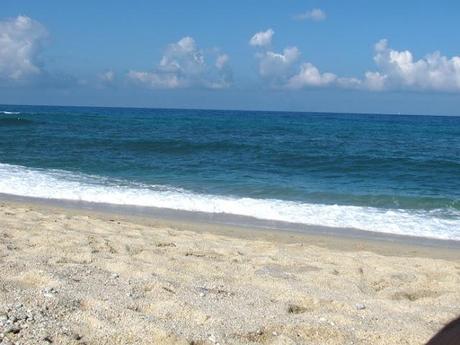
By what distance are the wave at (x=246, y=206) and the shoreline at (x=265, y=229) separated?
15.0 inches

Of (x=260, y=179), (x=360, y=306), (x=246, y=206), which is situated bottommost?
(x=260, y=179)

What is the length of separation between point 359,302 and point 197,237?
335 centimetres

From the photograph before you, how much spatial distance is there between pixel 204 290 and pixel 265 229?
15.2ft

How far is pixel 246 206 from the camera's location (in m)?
11.5

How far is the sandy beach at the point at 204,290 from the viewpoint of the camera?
156 inches

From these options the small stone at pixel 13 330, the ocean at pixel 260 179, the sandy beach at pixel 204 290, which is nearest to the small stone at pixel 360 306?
the sandy beach at pixel 204 290

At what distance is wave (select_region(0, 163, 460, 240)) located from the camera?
33.4 feet

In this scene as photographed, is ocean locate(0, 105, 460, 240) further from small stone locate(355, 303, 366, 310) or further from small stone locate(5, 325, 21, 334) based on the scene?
small stone locate(5, 325, 21, 334)

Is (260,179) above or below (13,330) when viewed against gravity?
below

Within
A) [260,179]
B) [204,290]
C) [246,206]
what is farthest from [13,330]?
[260,179]

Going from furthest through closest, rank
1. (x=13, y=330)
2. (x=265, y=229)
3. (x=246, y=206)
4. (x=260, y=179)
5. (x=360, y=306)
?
1. (x=260, y=179)
2. (x=246, y=206)
3. (x=265, y=229)
4. (x=360, y=306)
5. (x=13, y=330)

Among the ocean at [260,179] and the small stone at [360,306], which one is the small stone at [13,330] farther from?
the ocean at [260,179]

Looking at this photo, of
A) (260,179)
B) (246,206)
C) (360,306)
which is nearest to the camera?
(360,306)

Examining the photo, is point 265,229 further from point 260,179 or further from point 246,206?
point 260,179
